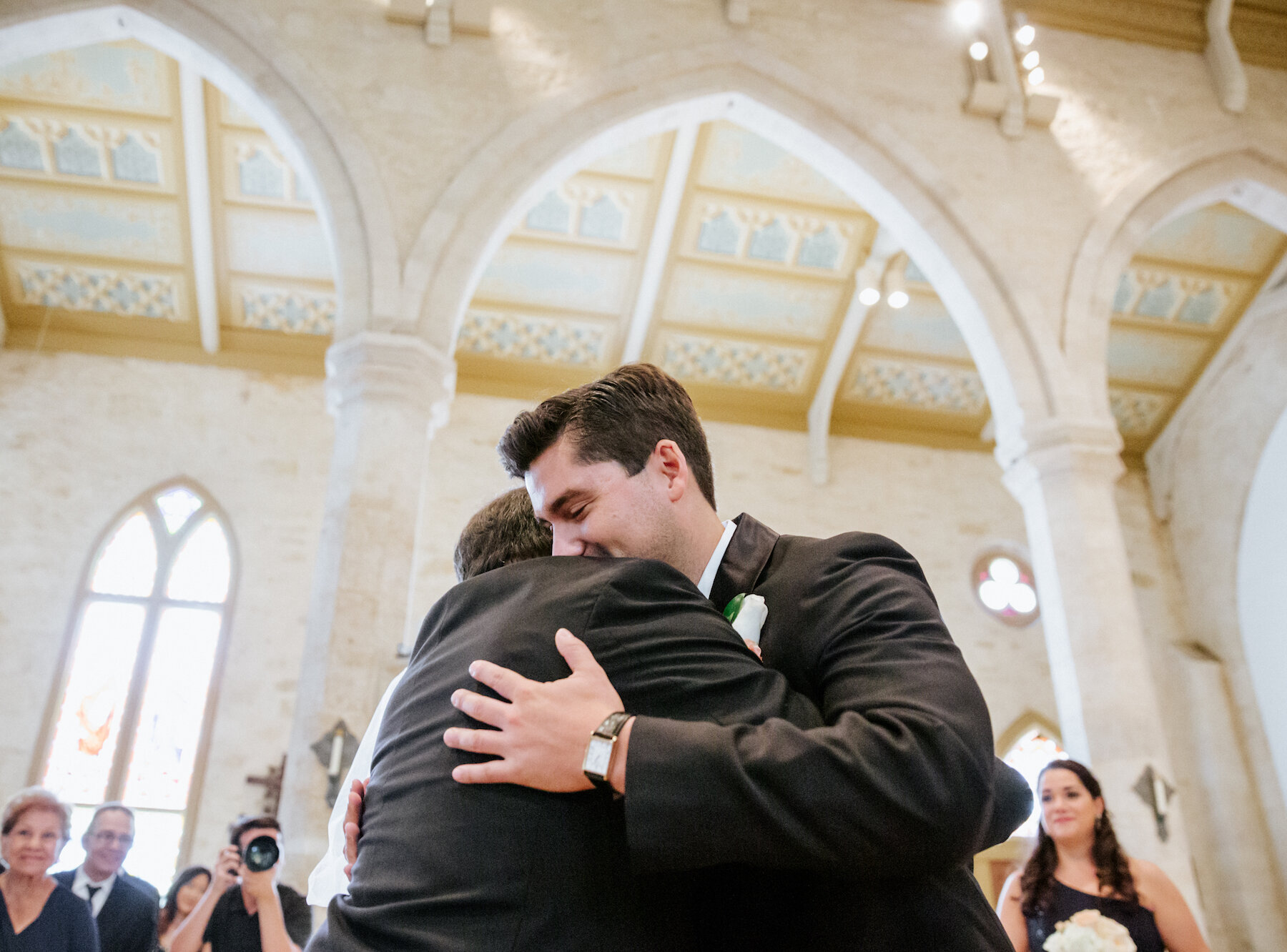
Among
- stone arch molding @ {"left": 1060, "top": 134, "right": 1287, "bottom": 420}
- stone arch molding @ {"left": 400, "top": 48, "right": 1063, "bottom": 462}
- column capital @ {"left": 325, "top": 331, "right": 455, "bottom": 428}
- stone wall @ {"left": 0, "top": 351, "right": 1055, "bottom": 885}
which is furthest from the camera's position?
stone wall @ {"left": 0, "top": 351, "right": 1055, "bottom": 885}

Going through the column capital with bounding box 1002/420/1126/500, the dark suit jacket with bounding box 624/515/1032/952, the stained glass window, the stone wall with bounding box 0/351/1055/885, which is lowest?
the dark suit jacket with bounding box 624/515/1032/952

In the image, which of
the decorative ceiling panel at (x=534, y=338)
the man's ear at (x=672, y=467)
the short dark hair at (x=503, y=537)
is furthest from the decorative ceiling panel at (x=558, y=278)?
the man's ear at (x=672, y=467)

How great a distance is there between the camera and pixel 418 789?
120 centimetres

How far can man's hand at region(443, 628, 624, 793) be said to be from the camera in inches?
45.2

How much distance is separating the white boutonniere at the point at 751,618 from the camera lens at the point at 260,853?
3.00 metres

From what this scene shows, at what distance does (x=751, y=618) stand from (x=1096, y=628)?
5.76 metres

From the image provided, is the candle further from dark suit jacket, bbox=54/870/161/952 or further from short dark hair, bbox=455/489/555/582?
short dark hair, bbox=455/489/555/582

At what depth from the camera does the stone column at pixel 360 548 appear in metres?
5.48

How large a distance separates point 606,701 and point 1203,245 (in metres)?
11.4

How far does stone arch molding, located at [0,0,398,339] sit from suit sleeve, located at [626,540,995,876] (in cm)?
575

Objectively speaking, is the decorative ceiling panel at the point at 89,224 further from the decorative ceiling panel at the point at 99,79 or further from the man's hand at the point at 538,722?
the man's hand at the point at 538,722

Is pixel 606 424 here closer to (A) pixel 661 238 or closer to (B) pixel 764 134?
(B) pixel 764 134

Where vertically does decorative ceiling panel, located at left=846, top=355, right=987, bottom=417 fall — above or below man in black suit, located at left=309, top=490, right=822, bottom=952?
above

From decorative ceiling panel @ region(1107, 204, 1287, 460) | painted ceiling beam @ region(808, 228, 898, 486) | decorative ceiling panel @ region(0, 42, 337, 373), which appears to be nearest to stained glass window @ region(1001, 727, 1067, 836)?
painted ceiling beam @ region(808, 228, 898, 486)
